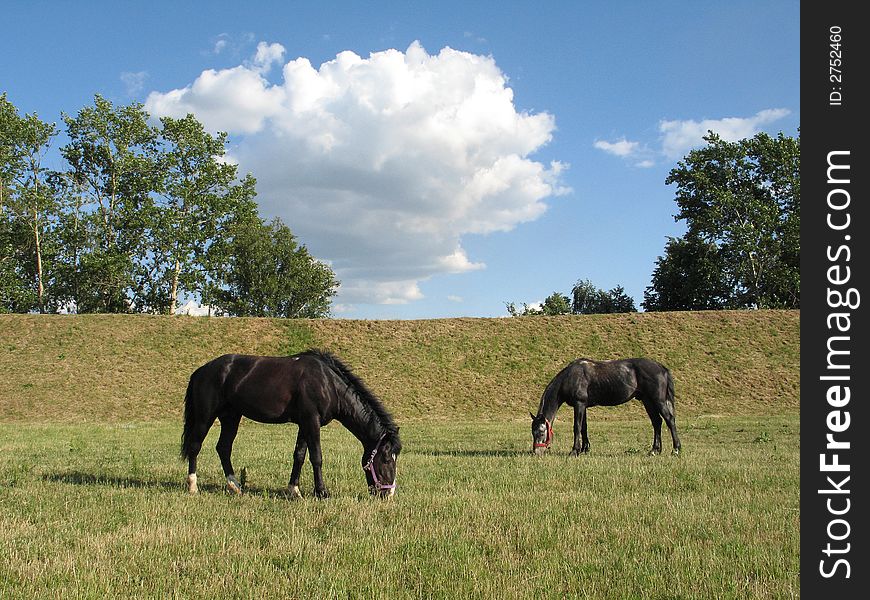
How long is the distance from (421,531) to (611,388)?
1072 centimetres

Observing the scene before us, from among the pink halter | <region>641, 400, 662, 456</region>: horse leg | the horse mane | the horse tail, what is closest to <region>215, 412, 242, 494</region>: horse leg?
the horse tail

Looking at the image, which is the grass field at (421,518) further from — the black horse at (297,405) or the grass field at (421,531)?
the black horse at (297,405)

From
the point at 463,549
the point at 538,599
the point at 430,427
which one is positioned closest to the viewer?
the point at 538,599

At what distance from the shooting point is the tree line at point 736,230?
181 feet

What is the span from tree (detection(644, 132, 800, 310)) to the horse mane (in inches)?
2040

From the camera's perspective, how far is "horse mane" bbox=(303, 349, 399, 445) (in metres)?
10.7

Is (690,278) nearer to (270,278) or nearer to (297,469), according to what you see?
(270,278)

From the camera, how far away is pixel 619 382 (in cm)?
1727

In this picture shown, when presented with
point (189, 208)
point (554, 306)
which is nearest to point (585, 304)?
point (554, 306)

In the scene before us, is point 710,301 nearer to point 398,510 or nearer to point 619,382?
point 619,382

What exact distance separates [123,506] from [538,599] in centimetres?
673

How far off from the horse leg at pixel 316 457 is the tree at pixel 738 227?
52.6 m

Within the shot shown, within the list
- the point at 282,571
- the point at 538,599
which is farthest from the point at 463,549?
the point at 282,571

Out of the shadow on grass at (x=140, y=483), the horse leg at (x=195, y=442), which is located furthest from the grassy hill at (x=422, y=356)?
the horse leg at (x=195, y=442)
